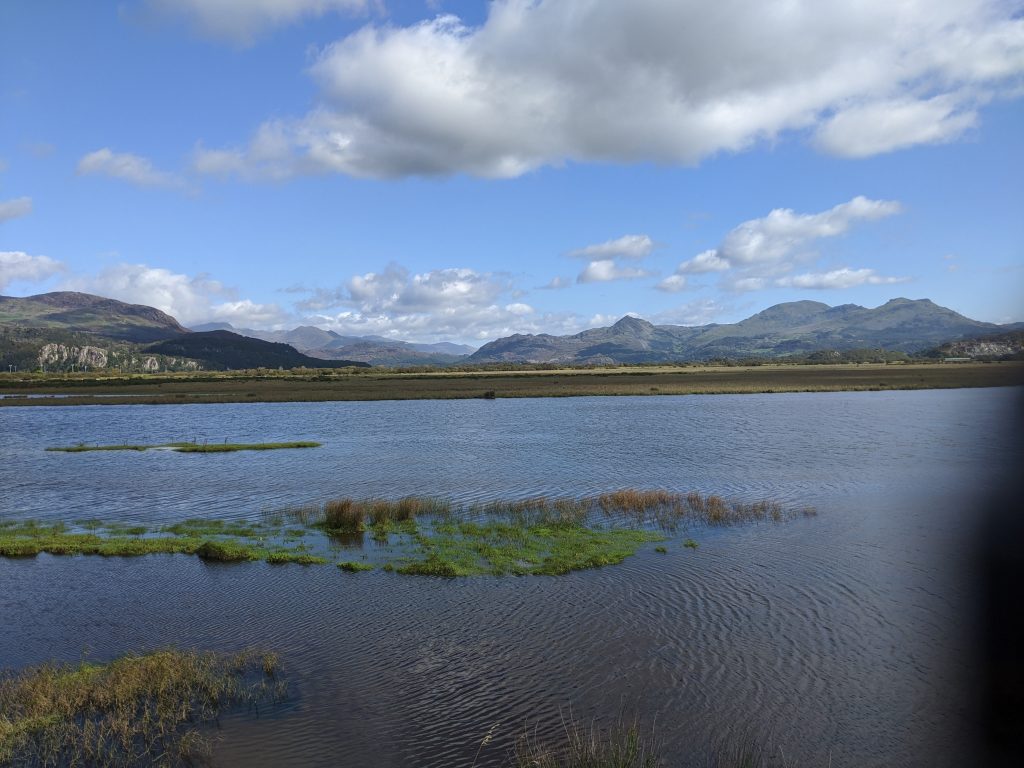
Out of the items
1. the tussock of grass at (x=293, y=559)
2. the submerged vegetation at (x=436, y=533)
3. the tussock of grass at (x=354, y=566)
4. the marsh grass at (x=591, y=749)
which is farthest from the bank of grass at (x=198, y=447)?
the marsh grass at (x=591, y=749)

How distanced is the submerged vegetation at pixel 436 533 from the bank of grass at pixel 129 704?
8347 millimetres

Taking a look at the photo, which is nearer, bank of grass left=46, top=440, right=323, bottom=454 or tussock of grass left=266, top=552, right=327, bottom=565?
tussock of grass left=266, top=552, right=327, bottom=565

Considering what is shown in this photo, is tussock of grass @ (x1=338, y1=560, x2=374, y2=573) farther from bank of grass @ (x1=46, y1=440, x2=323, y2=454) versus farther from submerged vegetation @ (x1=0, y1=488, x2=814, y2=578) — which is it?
bank of grass @ (x1=46, y1=440, x2=323, y2=454)

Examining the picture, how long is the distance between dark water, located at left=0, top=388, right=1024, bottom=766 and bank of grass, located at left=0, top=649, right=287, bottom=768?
87 centimetres

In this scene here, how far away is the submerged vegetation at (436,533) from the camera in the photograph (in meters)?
24.7

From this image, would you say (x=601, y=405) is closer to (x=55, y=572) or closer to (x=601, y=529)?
(x=601, y=529)

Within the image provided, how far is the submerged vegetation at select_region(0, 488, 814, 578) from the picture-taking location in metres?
24.7

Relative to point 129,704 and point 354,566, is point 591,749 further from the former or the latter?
point 354,566

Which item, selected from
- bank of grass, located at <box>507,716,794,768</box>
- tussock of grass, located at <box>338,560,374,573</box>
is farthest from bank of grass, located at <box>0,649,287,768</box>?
tussock of grass, located at <box>338,560,374,573</box>

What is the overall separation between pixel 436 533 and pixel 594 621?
36.5ft

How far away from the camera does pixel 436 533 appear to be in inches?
1123

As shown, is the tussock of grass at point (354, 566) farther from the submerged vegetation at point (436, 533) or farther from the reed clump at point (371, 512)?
the reed clump at point (371, 512)

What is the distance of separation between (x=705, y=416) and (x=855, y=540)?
1990 inches

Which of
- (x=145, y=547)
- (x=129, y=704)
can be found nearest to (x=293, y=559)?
(x=145, y=547)
